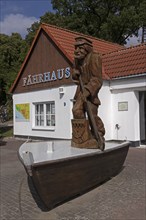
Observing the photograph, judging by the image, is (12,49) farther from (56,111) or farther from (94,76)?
(94,76)

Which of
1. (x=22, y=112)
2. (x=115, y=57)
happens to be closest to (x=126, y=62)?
(x=115, y=57)

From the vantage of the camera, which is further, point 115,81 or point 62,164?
point 115,81

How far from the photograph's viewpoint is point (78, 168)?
18.5 feet

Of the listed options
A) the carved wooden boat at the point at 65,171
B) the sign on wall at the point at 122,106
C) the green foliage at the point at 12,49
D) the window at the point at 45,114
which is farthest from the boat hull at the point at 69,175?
the green foliage at the point at 12,49

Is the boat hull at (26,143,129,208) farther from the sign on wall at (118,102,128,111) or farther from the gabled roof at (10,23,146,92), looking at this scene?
the gabled roof at (10,23,146,92)

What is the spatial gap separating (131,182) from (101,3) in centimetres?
3147

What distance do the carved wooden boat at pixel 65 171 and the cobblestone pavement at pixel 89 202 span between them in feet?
0.69

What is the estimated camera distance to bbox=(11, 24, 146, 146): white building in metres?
13.4

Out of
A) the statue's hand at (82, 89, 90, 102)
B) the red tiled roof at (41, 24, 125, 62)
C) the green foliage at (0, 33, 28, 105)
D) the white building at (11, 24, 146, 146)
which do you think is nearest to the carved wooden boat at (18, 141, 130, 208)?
the statue's hand at (82, 89, 90, 102)

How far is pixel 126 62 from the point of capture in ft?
47.2

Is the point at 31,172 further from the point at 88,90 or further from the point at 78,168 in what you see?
the point at 88,90

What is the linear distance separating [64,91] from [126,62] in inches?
135

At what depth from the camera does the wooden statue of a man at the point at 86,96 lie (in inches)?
267

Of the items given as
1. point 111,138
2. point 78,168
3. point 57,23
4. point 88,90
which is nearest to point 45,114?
point 111,138
